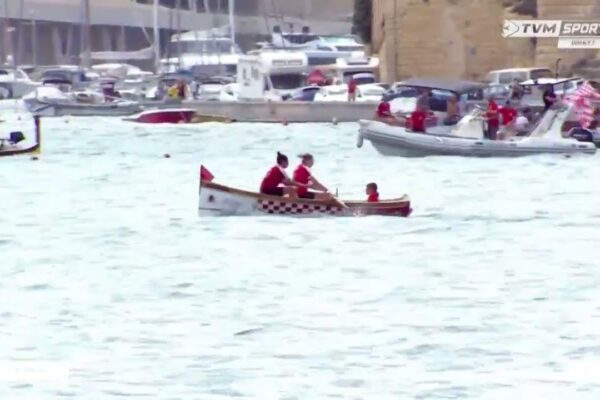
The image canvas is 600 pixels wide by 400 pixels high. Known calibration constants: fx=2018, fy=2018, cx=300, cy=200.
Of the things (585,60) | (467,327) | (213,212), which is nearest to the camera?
(467,327)

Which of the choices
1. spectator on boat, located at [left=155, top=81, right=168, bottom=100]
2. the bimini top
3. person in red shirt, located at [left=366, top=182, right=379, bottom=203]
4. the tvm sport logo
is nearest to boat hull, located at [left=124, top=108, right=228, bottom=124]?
spectator on boat, located at [left=155, top=81, right=168, bottom=100]

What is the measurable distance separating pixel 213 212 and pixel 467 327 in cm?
882

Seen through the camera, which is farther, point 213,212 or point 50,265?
point 213,212

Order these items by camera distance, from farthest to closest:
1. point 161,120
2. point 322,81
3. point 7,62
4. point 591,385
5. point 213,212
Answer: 1. point 7,62
2. point 322,81
3. point 161,120
4. point 213,212
5. point 591,385

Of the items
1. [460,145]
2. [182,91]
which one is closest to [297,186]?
[460,145]

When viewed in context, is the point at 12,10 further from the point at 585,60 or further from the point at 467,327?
the point at 467,327

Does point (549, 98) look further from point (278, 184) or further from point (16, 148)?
point (278, 184)

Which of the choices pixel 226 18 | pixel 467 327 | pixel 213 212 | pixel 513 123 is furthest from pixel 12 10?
pixel 467 327

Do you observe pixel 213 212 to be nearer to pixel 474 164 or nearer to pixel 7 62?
pixel 474 164

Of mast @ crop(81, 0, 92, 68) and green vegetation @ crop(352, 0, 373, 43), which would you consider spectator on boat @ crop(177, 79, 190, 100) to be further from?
green vegetation @ crop(352, 0, 373, 43)

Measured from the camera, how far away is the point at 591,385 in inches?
562

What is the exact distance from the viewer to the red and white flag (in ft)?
118

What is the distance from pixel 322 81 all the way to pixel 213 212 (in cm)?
2991

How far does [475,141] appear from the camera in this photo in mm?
33531
